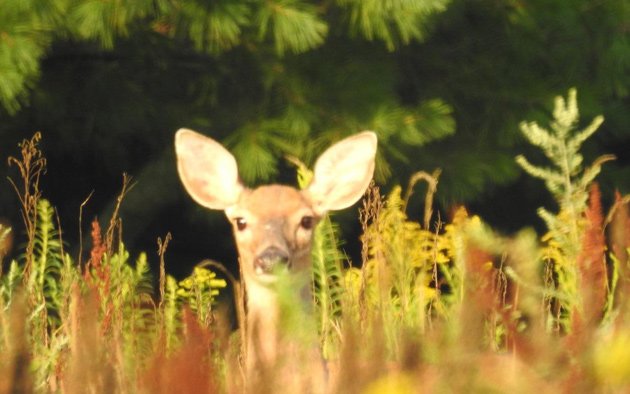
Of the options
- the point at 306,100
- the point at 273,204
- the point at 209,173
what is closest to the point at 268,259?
Result: the point at 273,204

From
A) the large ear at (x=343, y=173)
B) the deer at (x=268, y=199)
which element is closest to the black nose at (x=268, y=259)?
the deer at (x=268, y=199)

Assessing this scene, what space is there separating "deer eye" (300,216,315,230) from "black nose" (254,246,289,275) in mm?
273

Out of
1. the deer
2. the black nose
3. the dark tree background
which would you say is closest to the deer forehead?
the deer

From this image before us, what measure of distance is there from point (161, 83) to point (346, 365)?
7.08m

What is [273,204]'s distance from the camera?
4.77 metres

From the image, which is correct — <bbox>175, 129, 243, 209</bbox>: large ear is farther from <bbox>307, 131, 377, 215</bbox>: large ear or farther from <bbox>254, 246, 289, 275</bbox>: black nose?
<bbox>254, 246, 289, 275</bbox>: black nose

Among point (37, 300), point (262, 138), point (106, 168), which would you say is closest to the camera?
point (37, 300)

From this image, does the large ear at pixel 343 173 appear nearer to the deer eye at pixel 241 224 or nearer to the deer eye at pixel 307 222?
the deer eye at pixel 307 222

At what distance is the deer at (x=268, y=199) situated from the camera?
448 centimetres

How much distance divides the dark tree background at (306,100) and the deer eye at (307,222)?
2.41 metres

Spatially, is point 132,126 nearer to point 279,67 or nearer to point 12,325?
point 279,67

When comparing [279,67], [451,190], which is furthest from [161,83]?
[451,190]

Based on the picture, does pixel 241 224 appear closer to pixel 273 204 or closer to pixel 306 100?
pixel 273 204

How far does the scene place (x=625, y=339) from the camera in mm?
1471
